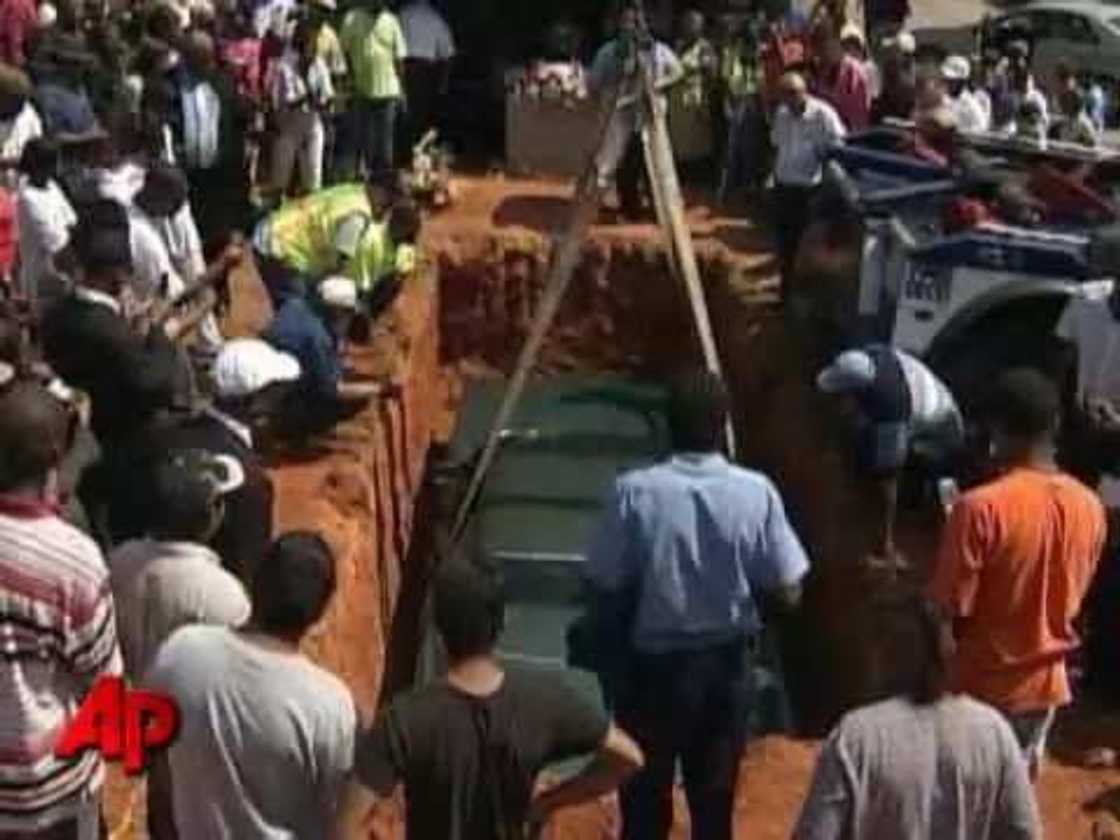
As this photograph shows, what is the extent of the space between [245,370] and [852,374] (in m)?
2.93

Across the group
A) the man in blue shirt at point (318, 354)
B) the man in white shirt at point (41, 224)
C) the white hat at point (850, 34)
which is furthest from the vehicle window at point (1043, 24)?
the man in white shirt at point (41, 224)

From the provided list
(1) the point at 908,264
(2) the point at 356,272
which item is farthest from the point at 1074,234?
(2) the point at 356,272

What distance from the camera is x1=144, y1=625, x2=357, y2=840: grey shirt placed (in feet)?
19.0

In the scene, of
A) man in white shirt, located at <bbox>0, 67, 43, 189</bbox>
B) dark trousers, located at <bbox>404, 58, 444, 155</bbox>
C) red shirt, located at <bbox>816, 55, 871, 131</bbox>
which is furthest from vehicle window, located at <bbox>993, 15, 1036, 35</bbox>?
man in white shirt, located at <bbox>0, 67, 43, 189</bbox>

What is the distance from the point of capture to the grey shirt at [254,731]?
579cm

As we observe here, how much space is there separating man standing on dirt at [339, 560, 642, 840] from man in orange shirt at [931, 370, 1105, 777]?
1.65 m

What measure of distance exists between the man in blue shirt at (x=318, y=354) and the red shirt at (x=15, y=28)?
3.06 meters

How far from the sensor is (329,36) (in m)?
18.1

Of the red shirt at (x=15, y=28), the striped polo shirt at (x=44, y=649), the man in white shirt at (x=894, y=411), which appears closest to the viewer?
the striped polo shirt at (x=44, y=649)

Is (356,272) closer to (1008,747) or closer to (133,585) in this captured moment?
(133,585)

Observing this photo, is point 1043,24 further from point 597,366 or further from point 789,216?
point 789,216

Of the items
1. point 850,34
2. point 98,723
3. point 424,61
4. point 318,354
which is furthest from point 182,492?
point 424,61

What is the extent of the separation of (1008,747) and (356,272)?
7.83 m

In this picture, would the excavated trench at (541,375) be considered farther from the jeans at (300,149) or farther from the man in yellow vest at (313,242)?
the jeans at (300,149)
